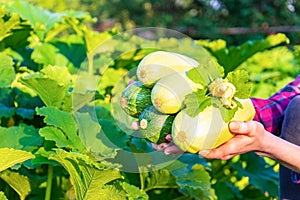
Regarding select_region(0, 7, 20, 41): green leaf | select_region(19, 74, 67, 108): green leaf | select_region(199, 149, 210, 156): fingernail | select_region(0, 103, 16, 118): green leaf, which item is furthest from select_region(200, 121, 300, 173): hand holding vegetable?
select_region(0, 7, 20, 41): green leaf

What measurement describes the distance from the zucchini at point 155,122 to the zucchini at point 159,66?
7 centimetres

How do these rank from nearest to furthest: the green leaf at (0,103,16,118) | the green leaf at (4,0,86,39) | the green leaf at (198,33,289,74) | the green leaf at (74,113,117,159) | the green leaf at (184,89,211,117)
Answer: the green leaf at (184,89,211,117)
the green leaf at (74,113,117,159)
the green leaf at (0,103,16,118)
the green leaf at (198,33,289,74)
the green leaf at (4,0,86,39)

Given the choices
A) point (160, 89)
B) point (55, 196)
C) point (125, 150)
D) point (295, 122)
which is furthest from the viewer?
point (55, 196)

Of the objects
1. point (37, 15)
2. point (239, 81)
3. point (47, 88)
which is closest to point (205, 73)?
point (239, 81)

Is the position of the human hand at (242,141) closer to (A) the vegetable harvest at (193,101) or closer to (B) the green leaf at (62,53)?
(A) the vegetable harvest at (193,101)

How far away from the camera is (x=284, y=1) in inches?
398

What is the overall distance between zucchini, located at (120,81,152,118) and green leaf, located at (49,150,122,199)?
0.21 meters

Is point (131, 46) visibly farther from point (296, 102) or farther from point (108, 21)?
point (108, 21)

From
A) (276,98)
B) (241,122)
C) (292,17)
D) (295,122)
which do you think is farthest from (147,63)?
(292,17)

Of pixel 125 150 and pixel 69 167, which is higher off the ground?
pixel 125 150

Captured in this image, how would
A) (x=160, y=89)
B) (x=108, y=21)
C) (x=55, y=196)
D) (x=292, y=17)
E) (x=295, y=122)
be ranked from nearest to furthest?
(x=160, y=89)
(x=295, y=122)
(x=55, y=196)
(x=292, y=17)
(x=108, y=21)

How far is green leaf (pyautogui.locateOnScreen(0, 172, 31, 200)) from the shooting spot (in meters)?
1.92

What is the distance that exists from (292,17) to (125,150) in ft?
27.6

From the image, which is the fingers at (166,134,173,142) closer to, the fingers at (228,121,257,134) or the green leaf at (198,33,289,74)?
the fingers at (228,121,257,134)
